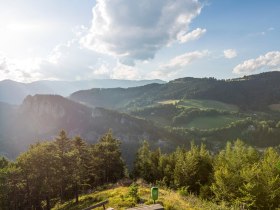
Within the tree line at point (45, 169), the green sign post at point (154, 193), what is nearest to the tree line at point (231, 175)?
the green sign post at point (154, 193)

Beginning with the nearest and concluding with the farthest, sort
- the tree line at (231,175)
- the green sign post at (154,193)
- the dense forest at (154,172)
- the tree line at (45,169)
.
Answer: the green sign post at (154,193), the tree line at (231,175), the dense forest at (154,172), the tree line at (45,169)

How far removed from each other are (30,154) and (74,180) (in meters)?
9.62

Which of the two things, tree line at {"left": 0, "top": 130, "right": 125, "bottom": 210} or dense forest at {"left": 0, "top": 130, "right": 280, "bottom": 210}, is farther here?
tree line at {"left": 0, "top": 130, "right": 125, "bottom": 210}

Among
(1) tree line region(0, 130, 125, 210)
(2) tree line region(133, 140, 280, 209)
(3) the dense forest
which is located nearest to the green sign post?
(2) tree line region(133, 140, 280, 209)

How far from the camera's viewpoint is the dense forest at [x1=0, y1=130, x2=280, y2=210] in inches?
1359

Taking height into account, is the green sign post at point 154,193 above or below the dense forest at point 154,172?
above

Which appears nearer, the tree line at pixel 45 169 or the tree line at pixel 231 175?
the tree line at pixel 231 175

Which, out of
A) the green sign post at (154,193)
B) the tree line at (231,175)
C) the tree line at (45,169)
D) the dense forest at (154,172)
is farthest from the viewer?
the tree line at (45,169)

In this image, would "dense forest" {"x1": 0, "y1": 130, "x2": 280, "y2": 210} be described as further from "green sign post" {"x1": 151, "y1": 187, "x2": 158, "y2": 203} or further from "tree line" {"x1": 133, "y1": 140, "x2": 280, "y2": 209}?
"green sign post" {"x1": 151, "y1": 187, "x2": 158, "y2": 203}

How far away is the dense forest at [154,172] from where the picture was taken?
34531mm

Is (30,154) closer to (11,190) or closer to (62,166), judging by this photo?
(62,166)

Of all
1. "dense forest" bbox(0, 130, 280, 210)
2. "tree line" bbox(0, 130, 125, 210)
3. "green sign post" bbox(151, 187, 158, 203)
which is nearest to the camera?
"green sign post" bbox(151, 187, 158, 203)

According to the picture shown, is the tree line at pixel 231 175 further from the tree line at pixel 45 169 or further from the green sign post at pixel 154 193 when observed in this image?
the tree line at pixel 45 169

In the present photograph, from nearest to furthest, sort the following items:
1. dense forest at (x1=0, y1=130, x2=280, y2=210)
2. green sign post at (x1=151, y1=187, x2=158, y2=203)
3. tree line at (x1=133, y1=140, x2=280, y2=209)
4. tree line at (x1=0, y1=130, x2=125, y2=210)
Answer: green sign post at (x1=151, y1=187, x2=158, y2=203) < tree line at (x1=133, y1=140, x2=280, y2=209) < dense forest at (x1=0, y1=130, x2=280, y2=210) < tree line at (x1=0, y1=130, x2=125, y2=210)
